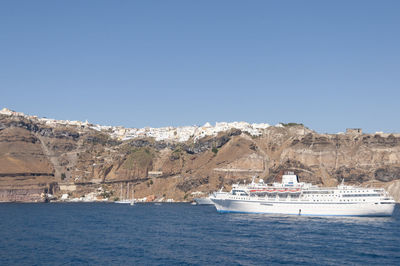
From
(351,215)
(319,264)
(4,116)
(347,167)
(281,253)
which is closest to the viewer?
(319,264)

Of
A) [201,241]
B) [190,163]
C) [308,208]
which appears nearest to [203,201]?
[190,163]

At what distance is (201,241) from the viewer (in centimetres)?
5878

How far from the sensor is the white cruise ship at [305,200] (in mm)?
88062

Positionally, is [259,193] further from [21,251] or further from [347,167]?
[347,167]

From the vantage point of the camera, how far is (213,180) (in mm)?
161625

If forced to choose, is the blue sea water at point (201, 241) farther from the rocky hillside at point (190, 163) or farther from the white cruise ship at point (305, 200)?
the rocky hillside at point (190, 163)

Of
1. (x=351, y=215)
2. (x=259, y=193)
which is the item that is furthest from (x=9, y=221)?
(x=351, y=215)

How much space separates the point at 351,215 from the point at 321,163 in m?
76.9

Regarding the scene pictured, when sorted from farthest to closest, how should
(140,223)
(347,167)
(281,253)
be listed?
1. (347,167)
2. (140,223)
3. (281,253)

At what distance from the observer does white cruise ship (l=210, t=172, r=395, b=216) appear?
8806cm

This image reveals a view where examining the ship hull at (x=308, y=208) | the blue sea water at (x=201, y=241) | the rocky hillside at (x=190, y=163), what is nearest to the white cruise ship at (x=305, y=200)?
the ship hull at (x=308, y=208)

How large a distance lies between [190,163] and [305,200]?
290 feet

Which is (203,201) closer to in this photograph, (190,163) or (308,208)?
(190,163)

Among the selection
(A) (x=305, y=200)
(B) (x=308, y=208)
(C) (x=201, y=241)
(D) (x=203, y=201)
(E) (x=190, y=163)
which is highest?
(E) (x=190, y=163)
